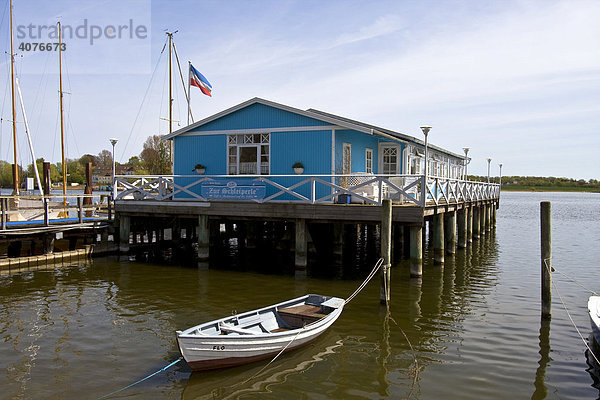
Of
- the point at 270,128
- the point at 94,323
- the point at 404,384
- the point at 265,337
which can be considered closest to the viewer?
the point at 404,384

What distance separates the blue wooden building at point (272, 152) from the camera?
1706 centimetres

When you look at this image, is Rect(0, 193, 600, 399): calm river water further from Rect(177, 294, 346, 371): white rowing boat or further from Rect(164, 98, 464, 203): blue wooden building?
Rect(164, 98, 464, 203): blue wooden building

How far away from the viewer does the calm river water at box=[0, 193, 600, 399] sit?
7.77m

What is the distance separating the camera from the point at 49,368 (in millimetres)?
8375

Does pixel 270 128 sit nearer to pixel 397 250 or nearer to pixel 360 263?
pixel 360 263

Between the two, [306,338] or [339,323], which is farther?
[339,323]

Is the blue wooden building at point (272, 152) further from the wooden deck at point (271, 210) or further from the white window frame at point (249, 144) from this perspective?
the wooden deck at point (271, 210)

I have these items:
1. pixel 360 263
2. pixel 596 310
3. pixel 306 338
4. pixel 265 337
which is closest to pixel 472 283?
pixel 360 263

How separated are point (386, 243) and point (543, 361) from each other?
4.29 m

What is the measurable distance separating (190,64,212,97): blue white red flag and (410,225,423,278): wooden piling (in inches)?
546

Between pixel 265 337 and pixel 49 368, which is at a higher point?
pixel 265 337

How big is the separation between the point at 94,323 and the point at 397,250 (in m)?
14.7

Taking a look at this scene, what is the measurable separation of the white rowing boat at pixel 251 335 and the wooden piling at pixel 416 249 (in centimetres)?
455

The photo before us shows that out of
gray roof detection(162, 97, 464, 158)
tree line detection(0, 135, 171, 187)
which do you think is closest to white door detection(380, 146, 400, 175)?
gray roof detection(162, 97, 464, 158)
